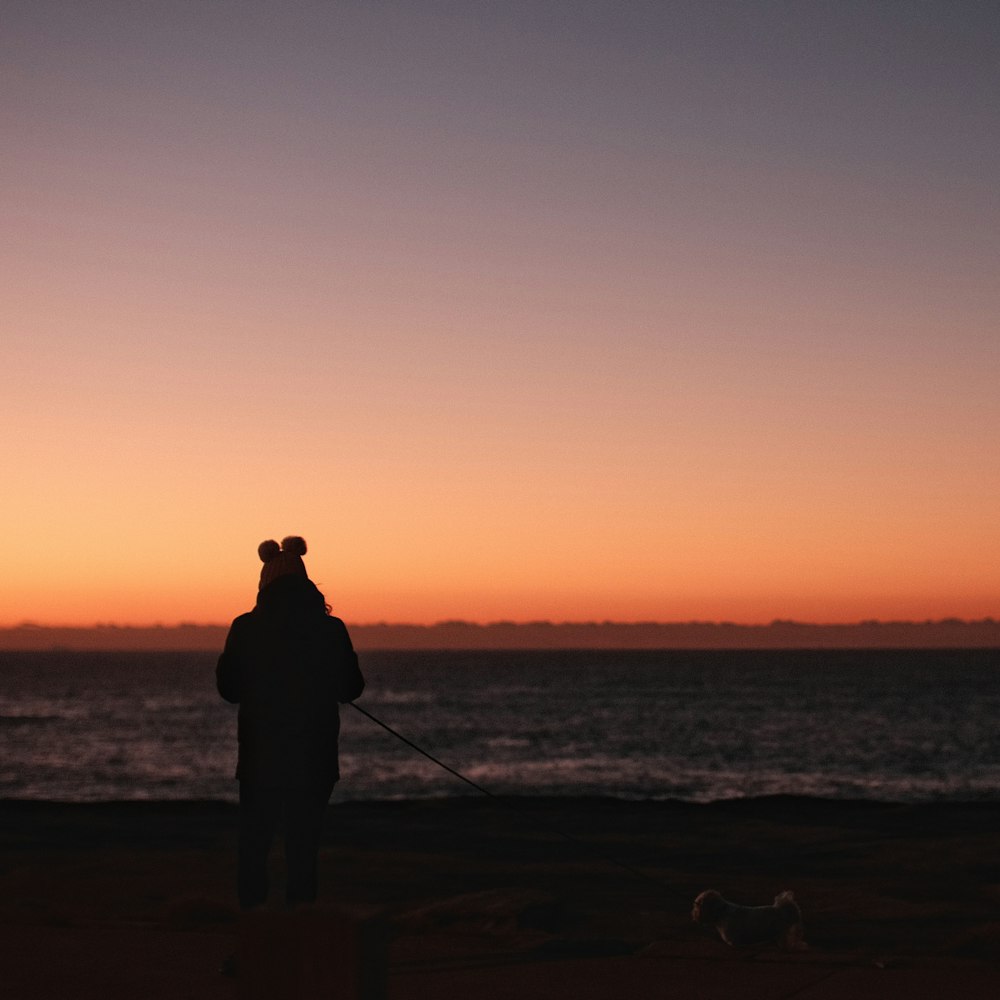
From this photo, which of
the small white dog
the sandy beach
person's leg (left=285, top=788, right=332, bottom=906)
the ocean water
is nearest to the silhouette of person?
person's leg (left=285, top=788, right=332, bottom=906)

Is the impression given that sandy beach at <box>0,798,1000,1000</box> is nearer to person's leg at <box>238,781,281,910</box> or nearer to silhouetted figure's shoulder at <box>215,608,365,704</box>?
person's leg at <box>238,781,281,910</box>

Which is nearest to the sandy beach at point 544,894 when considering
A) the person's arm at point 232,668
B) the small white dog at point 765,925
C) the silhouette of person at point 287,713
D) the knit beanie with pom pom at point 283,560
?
the small white dog at point 765,925

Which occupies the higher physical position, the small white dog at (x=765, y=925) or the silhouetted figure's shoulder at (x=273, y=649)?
the silhouetted figure's shoulder at (x=273, y=649)

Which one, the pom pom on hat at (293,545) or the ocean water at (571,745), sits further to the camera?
the ocean water at (571,745)

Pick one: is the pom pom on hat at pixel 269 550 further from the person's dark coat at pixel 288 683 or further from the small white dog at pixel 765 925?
the small white dog at pixel 765 925

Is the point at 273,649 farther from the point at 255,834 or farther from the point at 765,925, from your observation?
the point at 765,925

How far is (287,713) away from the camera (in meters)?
6.08

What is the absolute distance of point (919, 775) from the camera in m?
40.7

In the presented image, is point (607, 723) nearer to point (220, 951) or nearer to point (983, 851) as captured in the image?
point (983, 851)

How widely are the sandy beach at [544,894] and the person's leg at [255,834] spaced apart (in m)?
0.40

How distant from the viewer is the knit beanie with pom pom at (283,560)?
632 centimetres

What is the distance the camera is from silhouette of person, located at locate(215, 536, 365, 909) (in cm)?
601

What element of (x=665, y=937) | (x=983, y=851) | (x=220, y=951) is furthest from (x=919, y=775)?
(x=220, y=951)

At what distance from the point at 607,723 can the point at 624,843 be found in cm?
5172
